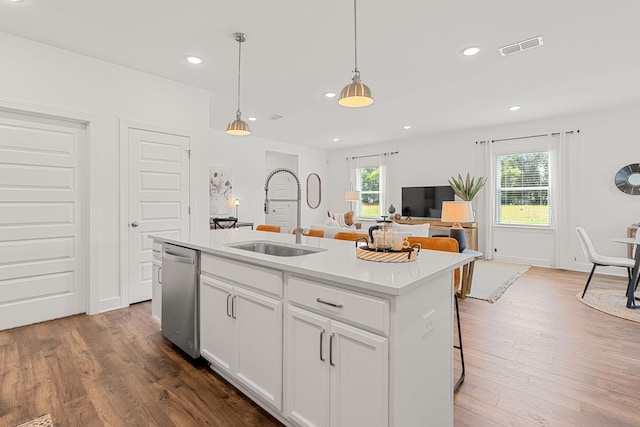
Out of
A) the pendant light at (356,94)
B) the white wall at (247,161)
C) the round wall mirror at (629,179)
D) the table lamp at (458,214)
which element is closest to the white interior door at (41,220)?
the pendant light at (356,94)

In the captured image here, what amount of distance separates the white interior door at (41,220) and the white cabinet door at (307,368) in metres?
3.01

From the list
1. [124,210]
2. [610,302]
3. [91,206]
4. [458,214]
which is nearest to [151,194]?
[124,210]

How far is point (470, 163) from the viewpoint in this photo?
22.6 ft

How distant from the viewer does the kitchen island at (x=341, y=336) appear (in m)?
1.24

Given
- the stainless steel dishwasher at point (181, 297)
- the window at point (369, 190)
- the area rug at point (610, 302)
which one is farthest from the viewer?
the window at point (369, 190)

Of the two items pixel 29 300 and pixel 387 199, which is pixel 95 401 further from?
pixel 387 199

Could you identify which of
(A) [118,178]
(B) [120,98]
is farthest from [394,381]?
(B) [120,98]

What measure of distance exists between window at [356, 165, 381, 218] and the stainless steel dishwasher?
258 inches

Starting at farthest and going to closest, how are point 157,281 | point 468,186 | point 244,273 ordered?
point 468,186 → point 157,281 → point 244,273

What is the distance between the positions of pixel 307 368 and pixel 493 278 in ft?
14.5

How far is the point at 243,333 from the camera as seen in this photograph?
6.16 feet

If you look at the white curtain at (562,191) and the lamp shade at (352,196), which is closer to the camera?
the white curtain at (562,191)

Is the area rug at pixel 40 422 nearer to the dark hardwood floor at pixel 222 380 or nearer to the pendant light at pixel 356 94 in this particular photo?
the dark hardwood floor at pixel 222 380

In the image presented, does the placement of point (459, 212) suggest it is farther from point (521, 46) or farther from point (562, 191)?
point (562, 191)
